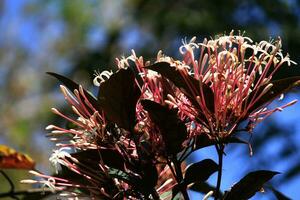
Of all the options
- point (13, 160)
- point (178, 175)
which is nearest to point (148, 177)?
point (178, 175)

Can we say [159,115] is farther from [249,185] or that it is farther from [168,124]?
[249,185]

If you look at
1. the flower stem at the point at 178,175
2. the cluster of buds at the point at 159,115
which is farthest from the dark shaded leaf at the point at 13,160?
the flower stem at the point at 178,175

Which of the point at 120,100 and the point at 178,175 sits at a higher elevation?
the point at 120,100

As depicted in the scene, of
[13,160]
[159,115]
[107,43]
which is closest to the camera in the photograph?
[159,115]

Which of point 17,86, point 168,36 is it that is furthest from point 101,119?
point 17,86

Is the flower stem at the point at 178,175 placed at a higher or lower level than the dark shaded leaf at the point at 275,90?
lower

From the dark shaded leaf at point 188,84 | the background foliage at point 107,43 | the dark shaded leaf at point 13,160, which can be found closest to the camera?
the dark shaded leaf at point 188,84

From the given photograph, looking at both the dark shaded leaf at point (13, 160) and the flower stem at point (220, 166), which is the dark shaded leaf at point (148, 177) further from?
the dark shaded leaf at point (13, 160)
